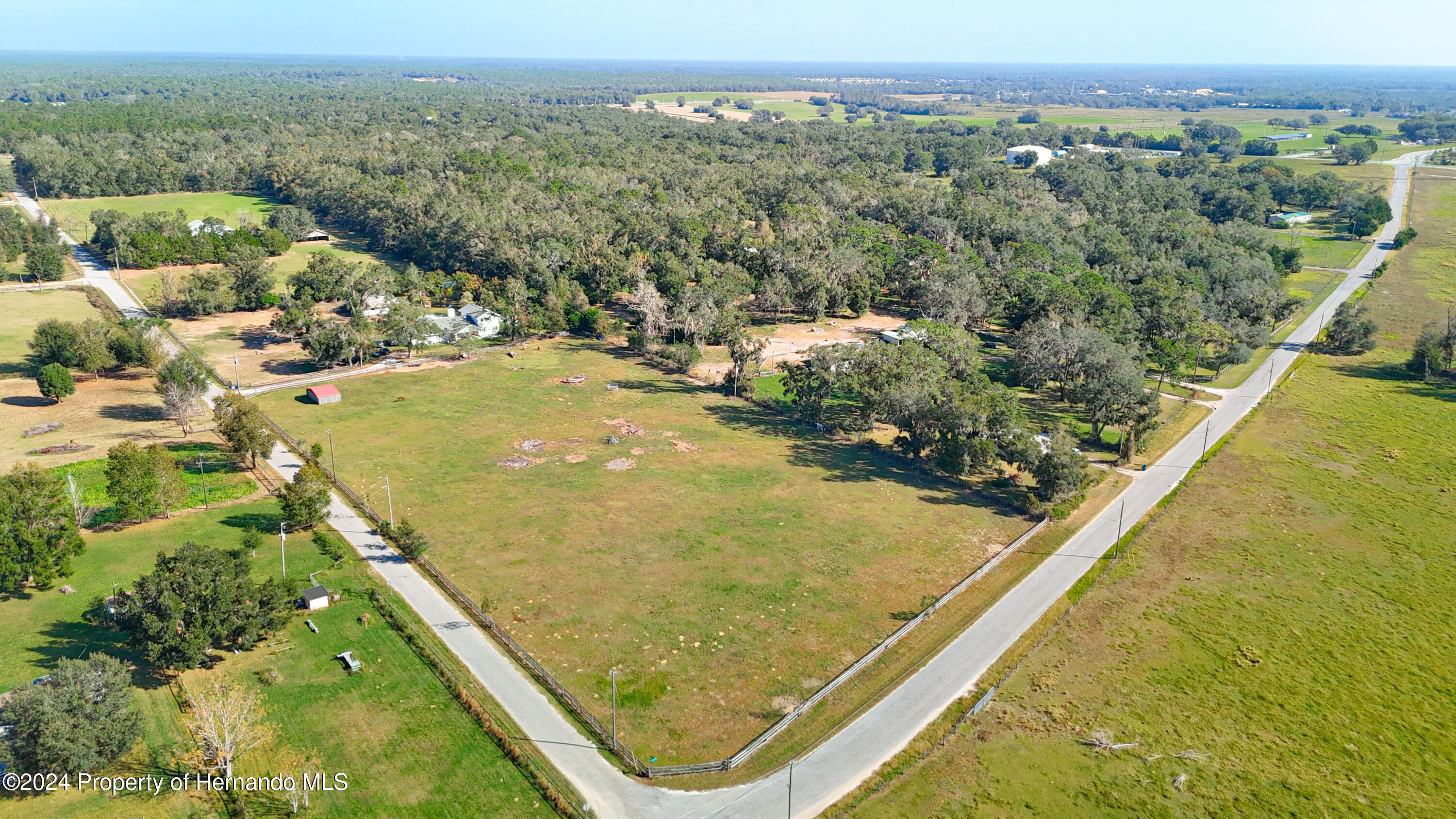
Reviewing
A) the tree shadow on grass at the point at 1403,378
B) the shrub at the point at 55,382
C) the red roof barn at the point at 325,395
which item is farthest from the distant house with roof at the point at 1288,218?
the shrub at the point at 55,382

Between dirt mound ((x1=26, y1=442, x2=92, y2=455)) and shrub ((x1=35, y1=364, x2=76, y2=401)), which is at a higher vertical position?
shrub ((x1=35, y1=364, x2=76, y2=401))

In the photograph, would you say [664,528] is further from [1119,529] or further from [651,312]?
[651,312]

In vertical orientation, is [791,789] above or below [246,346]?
below

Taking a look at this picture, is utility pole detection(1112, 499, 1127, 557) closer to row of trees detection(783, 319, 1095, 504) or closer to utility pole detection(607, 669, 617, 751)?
row of trees detection(783, 319, 1095, 504)

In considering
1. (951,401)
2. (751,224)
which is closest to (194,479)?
Answer: (951,401)

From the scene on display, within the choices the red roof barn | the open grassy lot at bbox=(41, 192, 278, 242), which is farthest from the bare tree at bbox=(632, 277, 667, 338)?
the open grassy lot at bbox=(41, 192, 278, 242)

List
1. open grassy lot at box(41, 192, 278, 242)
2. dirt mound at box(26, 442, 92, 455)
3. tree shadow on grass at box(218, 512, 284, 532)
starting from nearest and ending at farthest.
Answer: tree shadow on grass at box(218, 512, 284, 532) < dirt mound at box(26, 442, 92, 455) < open grassy lot at box(41, 192, 278, 242)

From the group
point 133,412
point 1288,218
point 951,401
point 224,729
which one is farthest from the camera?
point 1288,218
